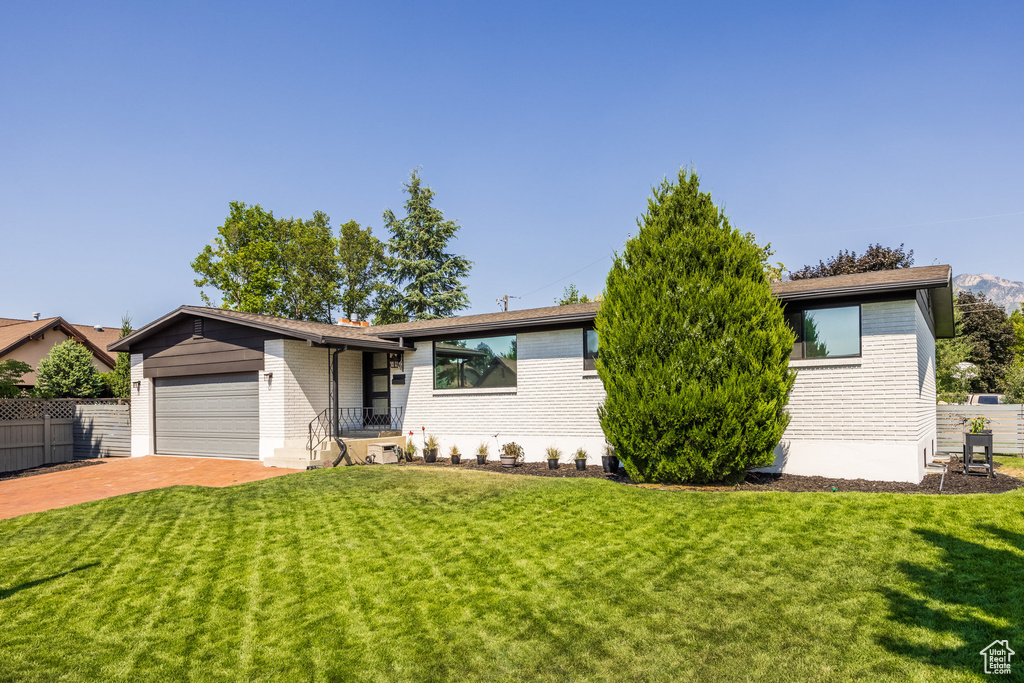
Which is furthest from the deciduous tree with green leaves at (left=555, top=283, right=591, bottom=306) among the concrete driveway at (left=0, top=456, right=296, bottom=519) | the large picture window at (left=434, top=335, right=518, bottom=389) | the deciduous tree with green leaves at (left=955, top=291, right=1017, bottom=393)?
the concrete driveway at (left=0, top=456, right=296, bottom=519)

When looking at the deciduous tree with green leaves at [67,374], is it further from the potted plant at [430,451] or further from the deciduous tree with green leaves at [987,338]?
the deciduous tree with green leaves at [987,338]

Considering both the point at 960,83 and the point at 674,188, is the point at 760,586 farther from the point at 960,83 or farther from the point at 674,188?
the point at 960,83

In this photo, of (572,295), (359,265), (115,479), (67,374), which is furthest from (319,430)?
(572,295)

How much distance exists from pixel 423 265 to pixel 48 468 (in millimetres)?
24357

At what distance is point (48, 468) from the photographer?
16469mm

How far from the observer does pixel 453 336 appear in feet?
50.3

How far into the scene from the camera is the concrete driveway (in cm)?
1080

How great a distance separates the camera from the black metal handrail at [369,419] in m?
16.1

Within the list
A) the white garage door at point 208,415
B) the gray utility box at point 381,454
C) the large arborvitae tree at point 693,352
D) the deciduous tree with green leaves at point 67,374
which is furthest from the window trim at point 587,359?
the deciduous tree with green leaves at point 67,374

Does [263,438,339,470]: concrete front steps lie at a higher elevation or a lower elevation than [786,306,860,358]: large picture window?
lower

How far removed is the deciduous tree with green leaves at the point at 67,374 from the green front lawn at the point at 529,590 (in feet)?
65.1

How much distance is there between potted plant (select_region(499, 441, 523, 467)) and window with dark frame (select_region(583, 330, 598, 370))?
8.62 feet

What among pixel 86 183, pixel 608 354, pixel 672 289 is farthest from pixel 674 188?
pixel 86 183

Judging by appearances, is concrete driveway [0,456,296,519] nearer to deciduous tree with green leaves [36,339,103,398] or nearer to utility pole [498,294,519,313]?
deciduous tree with green leaves [36,339,103,398]
